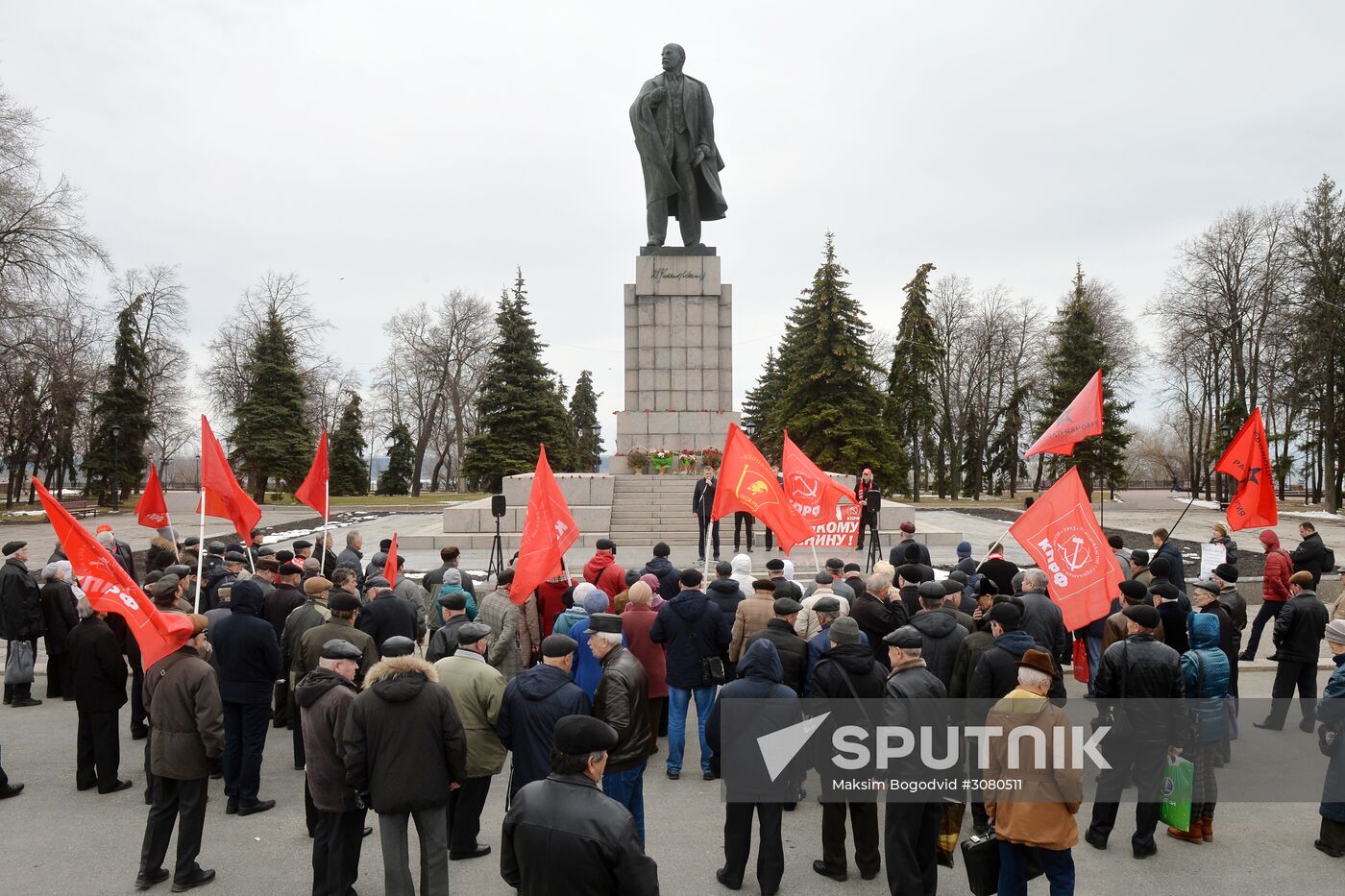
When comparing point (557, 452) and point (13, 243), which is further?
point (557, 452)

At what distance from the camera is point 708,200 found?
26.4m

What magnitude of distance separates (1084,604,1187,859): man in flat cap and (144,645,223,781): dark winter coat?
5.69 metres

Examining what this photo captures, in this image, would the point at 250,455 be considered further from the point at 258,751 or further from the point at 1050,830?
the point at 1050,830

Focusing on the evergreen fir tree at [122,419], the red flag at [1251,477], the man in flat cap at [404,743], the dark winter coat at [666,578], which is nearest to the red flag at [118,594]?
the man in flat cap at [404,743]

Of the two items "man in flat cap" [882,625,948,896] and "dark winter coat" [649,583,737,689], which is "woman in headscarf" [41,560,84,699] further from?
"man in flat cap" [882,625,948,896]

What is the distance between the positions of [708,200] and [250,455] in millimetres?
28440

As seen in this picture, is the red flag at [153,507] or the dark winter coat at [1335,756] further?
the red flag at [153,507]

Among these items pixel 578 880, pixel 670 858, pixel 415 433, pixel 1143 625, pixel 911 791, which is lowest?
pixel 670 858

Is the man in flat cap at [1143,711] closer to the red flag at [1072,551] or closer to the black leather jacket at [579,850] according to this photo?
the red flag at [1072,551]

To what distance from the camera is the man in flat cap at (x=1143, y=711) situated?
5816 millimetres

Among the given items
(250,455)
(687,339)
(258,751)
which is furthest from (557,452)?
(258,751)

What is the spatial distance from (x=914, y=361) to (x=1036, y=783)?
43541 mm

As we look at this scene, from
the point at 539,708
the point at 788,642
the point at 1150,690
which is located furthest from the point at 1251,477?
the point at 539,708

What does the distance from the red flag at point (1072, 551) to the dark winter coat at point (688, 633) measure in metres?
2.92
